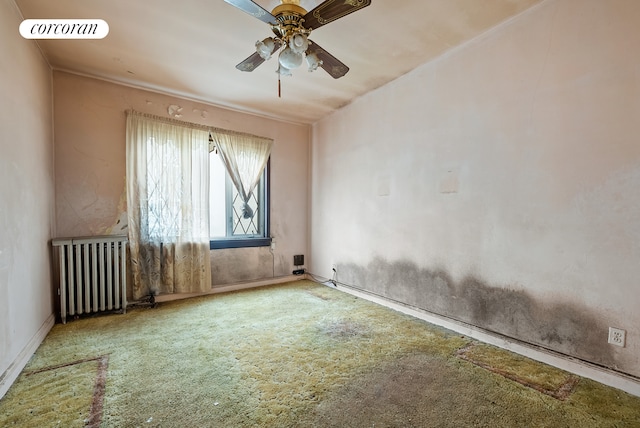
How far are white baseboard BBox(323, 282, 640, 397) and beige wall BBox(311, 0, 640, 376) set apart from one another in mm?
52

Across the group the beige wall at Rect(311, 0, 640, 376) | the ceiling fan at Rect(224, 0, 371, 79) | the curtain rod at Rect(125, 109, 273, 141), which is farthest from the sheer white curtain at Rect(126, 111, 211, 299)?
the beige wall at Rect(311, 0, 640, 376)

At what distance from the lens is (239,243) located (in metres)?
4.10

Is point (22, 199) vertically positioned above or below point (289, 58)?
below

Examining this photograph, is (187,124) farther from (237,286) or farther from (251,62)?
(237,286)

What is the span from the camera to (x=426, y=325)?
2783 millimetres

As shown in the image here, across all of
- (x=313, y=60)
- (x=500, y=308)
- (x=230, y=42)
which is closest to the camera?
(x=313, y=60)

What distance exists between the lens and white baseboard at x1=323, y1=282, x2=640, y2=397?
1.79 m

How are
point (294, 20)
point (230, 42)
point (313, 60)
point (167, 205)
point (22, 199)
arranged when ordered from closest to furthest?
1. point (294, 20)
2. point (313, 60)
3. point (22, 199)
4. point (230, 42)
5. point (167, 205)

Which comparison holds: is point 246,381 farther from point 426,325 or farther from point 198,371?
point 426,325

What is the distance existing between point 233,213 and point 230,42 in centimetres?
228

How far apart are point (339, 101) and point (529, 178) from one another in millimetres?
2472

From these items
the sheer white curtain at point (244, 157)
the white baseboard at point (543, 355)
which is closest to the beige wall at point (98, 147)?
the sheer white curtain at point (244, 157)

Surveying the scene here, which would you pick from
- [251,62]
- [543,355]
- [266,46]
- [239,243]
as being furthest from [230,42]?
[543,355]

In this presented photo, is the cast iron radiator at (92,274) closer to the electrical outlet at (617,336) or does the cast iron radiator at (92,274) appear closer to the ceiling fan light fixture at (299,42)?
the ceiling fan light fixture at (299,42)
